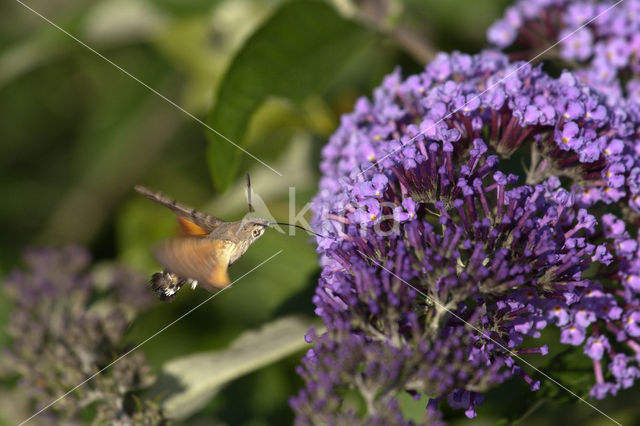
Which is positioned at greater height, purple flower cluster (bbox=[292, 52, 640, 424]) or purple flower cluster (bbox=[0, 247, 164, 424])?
purple flower cluster (bbox=[0, 247, 164, 424])

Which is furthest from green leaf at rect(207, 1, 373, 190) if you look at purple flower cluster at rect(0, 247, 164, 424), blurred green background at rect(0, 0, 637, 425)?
purple flower cluster at rect(0, 247, 164, 424)

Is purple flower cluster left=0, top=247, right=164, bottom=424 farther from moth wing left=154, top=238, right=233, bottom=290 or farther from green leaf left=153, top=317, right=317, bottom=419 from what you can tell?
moth wing left=154, top=238, right=233, bottom=290

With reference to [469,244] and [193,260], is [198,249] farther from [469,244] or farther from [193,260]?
[469,244]

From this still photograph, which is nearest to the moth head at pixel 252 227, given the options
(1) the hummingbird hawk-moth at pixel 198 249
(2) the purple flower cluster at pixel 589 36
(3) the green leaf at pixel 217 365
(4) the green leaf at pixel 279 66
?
(1) the hummingbird hawk-moth at pixel 198 249

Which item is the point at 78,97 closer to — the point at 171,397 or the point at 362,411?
the point at 171,397

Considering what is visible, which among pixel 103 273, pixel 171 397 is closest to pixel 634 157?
pixel 171 397

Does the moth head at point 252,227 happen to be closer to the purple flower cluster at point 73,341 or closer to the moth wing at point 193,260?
the moth wing at point 193,260

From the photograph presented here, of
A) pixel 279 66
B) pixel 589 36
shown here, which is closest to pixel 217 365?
pixel 279 66
